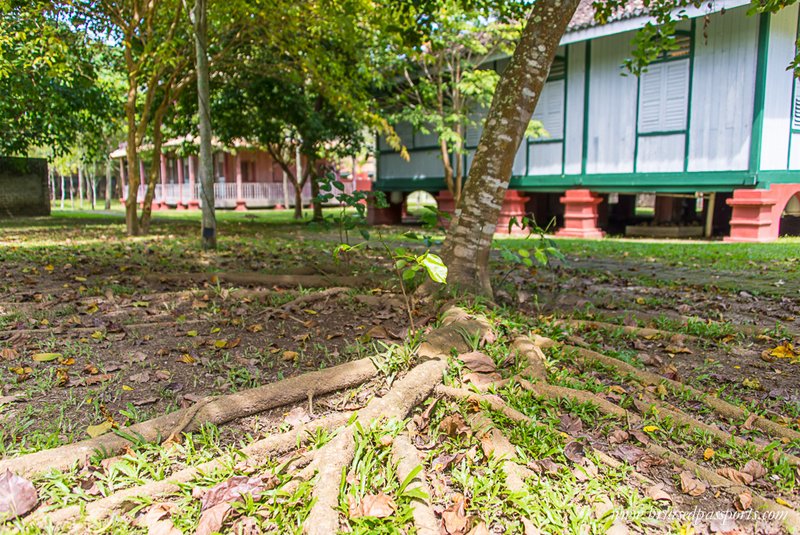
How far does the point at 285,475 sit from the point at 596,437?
1434 mm

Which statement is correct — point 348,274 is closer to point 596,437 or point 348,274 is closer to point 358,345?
point 358,345

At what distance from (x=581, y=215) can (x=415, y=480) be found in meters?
12.3

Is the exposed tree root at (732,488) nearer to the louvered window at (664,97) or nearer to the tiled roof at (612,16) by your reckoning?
the tiled roof at (612,16)

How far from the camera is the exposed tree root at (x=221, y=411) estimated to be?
237 cm

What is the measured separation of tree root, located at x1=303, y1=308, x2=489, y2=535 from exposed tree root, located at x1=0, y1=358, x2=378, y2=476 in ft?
0.97

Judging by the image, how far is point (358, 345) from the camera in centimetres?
363

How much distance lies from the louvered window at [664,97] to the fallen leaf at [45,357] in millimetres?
11573

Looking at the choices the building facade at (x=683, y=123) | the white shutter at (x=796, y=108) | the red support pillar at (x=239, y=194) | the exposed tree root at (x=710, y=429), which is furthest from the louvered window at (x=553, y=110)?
the red support pillar at (x=239, y=194)

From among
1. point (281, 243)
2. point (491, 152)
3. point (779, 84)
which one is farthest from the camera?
point (779, 84)

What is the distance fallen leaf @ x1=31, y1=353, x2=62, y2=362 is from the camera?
3.52m

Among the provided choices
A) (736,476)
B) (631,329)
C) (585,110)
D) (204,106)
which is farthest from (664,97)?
(736,476)

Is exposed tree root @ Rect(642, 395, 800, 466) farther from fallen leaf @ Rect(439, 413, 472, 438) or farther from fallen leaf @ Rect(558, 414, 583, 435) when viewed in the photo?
fallen leaf @ Rect(439, 413, 472, 438)

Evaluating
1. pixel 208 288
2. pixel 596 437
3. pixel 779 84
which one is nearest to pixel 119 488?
pixel 596 437

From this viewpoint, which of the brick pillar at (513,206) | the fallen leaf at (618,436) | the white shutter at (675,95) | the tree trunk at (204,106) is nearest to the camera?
the fallen leaf at (618,436)
